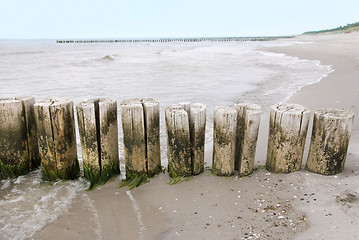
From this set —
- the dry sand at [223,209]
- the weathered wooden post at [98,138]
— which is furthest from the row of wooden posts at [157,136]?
the dry sand at [223,209]

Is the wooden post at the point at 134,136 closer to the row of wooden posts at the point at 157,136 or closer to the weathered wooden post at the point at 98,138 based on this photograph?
the row of wooden posts at the point at 157,136

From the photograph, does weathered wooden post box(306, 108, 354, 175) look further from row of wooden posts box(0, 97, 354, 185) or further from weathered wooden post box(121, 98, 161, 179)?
weathered wooden post box(121, 98, 161, 179)

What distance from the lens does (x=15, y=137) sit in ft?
12.5

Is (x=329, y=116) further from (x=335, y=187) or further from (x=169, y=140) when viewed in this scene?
(x=169, y=140)

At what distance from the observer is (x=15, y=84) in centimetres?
1284

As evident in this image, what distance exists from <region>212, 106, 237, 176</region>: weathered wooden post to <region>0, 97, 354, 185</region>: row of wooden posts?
0.04 feet

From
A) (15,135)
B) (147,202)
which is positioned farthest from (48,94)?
(147,202)

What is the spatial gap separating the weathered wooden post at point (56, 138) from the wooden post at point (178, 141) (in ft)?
4.17

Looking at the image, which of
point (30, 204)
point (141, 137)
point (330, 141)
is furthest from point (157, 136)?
point (330, 141)

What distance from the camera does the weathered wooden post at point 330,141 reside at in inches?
130

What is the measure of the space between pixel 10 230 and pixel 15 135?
1.31 meters

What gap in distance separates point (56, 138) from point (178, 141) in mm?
1534

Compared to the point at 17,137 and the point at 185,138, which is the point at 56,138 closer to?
the point at 17,137

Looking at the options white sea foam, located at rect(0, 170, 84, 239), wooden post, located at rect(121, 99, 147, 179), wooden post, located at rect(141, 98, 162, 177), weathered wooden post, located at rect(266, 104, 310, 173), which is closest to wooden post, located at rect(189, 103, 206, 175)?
wooden post, located at rect(141, 98, 162, 177)
